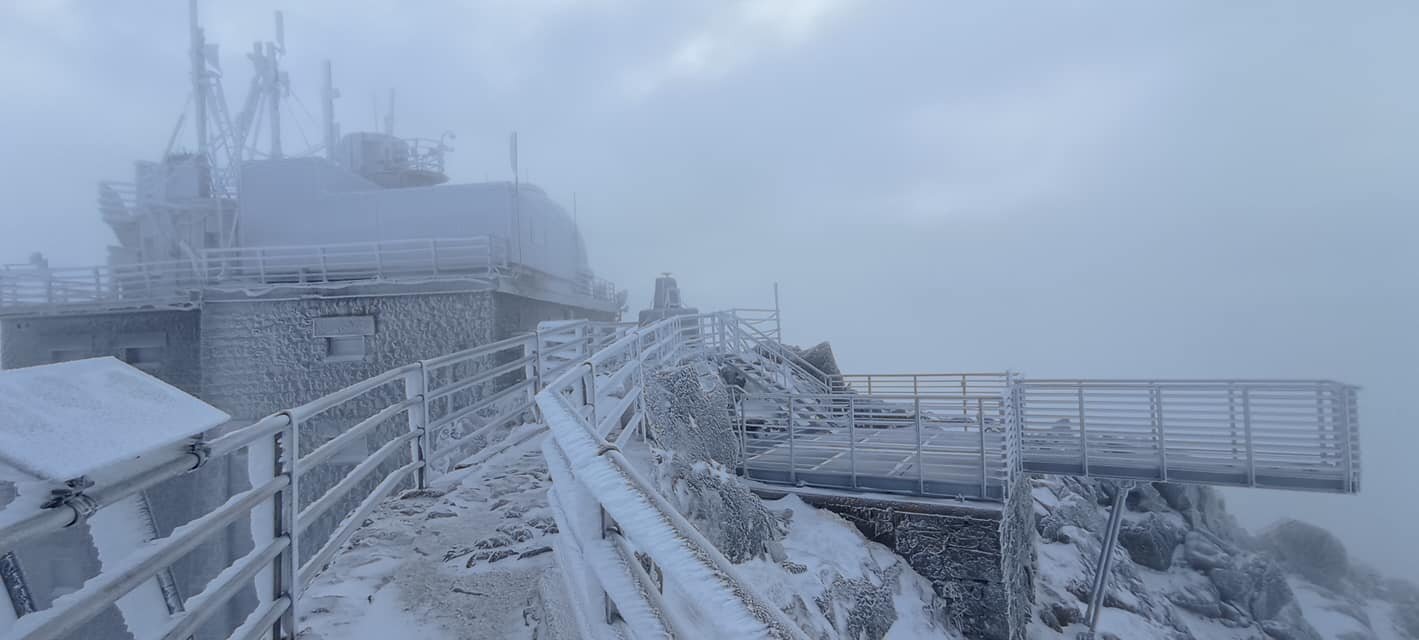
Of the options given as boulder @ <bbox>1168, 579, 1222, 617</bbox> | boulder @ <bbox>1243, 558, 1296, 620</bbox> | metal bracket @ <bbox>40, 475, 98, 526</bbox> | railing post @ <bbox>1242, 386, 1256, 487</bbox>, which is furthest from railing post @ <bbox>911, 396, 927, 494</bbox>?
boulder @ <bbox>1243, 558, 1296, 620</bbox>

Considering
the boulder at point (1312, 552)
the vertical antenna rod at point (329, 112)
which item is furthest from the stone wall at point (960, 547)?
the boulder at point (1312, 552)

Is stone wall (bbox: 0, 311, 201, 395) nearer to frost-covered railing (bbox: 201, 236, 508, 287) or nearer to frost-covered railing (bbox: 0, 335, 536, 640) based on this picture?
frost-covered railing (bbox: 201, 236, 508, 287)

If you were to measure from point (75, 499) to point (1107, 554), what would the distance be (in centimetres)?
1248

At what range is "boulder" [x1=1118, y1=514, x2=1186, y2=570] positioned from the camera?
61.2 feet

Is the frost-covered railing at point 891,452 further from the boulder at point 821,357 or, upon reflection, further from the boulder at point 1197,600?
the boulder at point 1197,600

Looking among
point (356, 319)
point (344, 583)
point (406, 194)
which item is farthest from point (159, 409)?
point (406, 194)

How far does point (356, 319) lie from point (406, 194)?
18.7 ft

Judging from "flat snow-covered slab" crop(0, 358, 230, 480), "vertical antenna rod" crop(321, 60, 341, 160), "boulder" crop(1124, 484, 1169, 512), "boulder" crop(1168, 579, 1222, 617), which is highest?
"vertical antenna rod" crop(321, 60, 341, 160)

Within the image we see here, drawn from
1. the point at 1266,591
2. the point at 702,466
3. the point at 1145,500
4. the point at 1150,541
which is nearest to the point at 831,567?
the point at 702,466

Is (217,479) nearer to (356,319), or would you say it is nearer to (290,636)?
(356,319)

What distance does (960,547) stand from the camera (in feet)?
29.7

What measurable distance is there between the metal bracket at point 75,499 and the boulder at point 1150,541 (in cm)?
2175

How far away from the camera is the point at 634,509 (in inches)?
75.5

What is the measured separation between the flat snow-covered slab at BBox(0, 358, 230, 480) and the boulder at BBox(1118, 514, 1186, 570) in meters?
21.6
